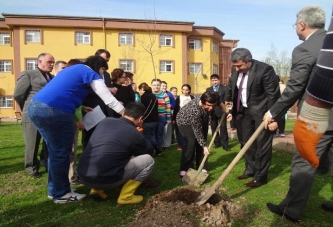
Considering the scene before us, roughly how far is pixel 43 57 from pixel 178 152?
3.88 metres

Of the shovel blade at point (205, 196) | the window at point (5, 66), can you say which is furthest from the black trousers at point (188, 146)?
the window at point (5, 66)

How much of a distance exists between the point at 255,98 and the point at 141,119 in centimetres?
182

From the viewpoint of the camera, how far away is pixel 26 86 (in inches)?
192

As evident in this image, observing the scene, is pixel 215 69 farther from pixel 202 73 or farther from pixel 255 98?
pixel 255 98

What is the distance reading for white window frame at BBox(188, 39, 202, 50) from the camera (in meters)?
31.8

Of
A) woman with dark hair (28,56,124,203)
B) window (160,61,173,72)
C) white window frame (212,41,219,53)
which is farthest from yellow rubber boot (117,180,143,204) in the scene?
white window frame (212,41,219,53)

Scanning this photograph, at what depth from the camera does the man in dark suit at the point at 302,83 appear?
117 inches

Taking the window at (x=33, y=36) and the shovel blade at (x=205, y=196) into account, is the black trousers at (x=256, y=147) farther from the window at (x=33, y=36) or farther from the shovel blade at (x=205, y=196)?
the window at (x=33, y=36)

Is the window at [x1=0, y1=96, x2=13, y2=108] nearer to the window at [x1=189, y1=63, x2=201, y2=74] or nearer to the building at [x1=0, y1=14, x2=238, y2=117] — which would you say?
the building at [x1=0, y1=14, x2=238, y2=117]

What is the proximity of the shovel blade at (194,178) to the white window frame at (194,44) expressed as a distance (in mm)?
28368

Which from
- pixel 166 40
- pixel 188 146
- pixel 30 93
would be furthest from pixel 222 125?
pixel 166 40

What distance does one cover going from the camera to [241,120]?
4875mm

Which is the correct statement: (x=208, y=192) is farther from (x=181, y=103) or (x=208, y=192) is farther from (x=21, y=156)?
(x=21, y=156)

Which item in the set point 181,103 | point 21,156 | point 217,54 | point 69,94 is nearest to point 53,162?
point 69,94
